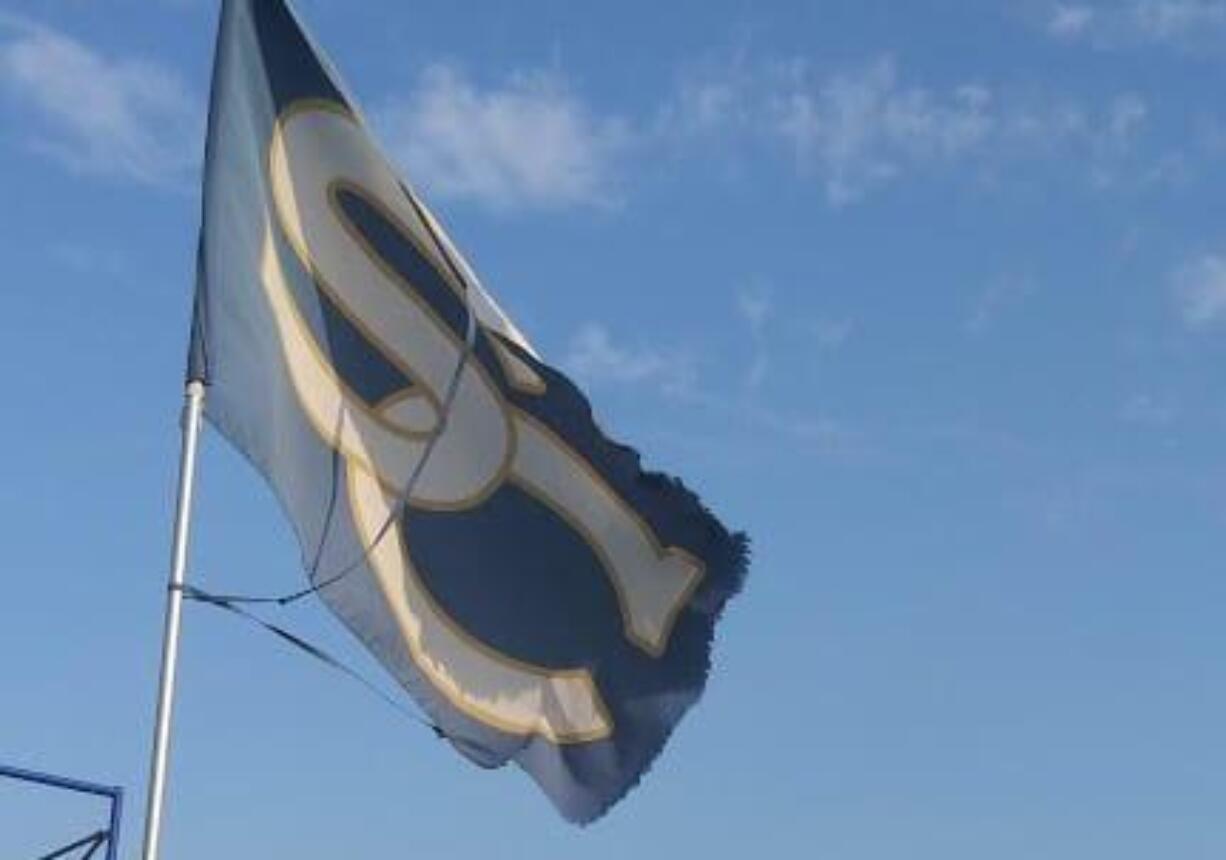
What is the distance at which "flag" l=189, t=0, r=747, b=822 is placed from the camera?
12328mm

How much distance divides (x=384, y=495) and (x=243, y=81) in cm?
228

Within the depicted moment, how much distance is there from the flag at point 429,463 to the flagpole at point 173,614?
15cm

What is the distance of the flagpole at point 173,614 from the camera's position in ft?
34.9

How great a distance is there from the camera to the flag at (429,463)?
12.3 metres

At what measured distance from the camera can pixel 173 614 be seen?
11.2m

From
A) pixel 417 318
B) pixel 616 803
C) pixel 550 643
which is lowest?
pixel 616 803

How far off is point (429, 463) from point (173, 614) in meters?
2.92

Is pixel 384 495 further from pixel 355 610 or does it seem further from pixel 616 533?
pixel 616 533

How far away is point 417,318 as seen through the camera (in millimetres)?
13805

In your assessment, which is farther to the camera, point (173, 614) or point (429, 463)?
point (429, 463)

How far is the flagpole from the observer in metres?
10.6

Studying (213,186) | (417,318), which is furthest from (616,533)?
(213,186)

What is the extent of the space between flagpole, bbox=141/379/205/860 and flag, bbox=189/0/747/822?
0.50 ft

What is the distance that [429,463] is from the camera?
13.9m
